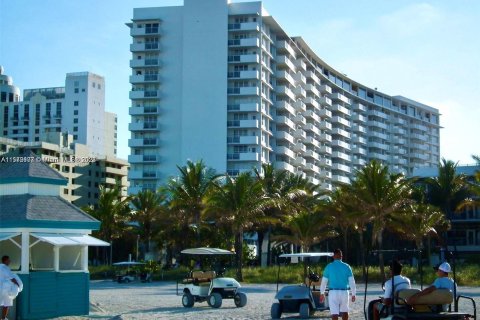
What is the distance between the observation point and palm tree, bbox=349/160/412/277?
154 ft

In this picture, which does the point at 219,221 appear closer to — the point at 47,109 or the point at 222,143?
the point at 222,143

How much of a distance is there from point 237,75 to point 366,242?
33.9m

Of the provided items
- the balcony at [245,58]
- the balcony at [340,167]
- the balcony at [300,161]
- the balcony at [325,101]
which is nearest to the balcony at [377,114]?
the balcony at [325,101]

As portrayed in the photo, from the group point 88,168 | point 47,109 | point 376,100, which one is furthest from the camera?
point 47,109

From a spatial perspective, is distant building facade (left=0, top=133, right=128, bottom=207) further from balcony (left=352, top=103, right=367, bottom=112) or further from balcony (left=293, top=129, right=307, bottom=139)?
balcony (left=352, top=103, right=367, bottom=112)

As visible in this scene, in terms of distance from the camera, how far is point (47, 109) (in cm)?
15262

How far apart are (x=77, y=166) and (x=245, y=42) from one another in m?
38.5

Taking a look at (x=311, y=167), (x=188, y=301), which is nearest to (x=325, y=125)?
(x=311, y=167)

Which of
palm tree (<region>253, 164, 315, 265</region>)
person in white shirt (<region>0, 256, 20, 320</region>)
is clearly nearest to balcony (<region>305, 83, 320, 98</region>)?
palm tree (<region>253, 164, 315, 265</region>)

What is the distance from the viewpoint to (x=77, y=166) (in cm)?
11638

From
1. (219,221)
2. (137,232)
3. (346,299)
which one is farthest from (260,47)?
(346,299)

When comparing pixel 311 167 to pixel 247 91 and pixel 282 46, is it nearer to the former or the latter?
pixel 282 46

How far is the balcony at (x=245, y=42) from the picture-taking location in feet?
300

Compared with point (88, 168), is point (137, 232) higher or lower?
lower
